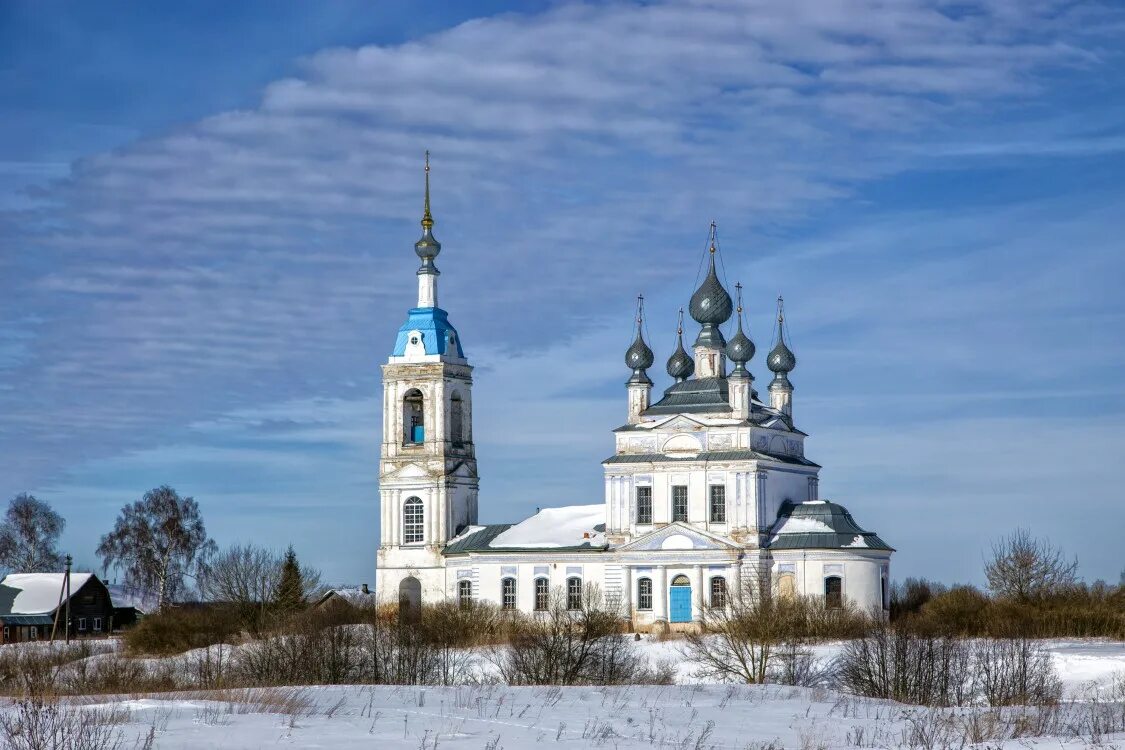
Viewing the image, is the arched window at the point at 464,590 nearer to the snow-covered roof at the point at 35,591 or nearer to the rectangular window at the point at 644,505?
the rectangular window at the point at 644,505

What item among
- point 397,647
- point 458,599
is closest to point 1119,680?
point 397,647

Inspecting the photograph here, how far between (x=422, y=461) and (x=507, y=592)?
17.0 feet

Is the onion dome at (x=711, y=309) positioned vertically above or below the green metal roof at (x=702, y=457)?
above

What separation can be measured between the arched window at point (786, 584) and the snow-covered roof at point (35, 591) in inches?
1002

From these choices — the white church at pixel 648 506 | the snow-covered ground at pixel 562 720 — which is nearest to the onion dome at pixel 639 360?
the white church at pixel 648 506

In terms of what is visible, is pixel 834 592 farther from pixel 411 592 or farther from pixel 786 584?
pixel 411 592

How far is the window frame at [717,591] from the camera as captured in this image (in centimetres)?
4931

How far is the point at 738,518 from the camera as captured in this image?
50.2 metres

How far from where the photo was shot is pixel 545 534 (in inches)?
2104

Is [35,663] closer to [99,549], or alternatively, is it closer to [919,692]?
[919,692]


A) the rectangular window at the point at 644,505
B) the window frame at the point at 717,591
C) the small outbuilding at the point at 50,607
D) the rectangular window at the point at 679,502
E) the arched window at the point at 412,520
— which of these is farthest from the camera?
the small outbuilding at the point at 50,607

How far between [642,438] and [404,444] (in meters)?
8.14

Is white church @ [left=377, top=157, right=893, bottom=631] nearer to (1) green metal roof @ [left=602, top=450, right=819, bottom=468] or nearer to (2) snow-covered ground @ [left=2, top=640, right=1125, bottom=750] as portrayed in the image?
(1) green metal roof @ [left=602, top=450, right=819, bottom=468]

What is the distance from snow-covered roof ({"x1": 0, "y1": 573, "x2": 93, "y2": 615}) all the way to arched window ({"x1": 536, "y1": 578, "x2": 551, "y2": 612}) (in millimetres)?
18092
